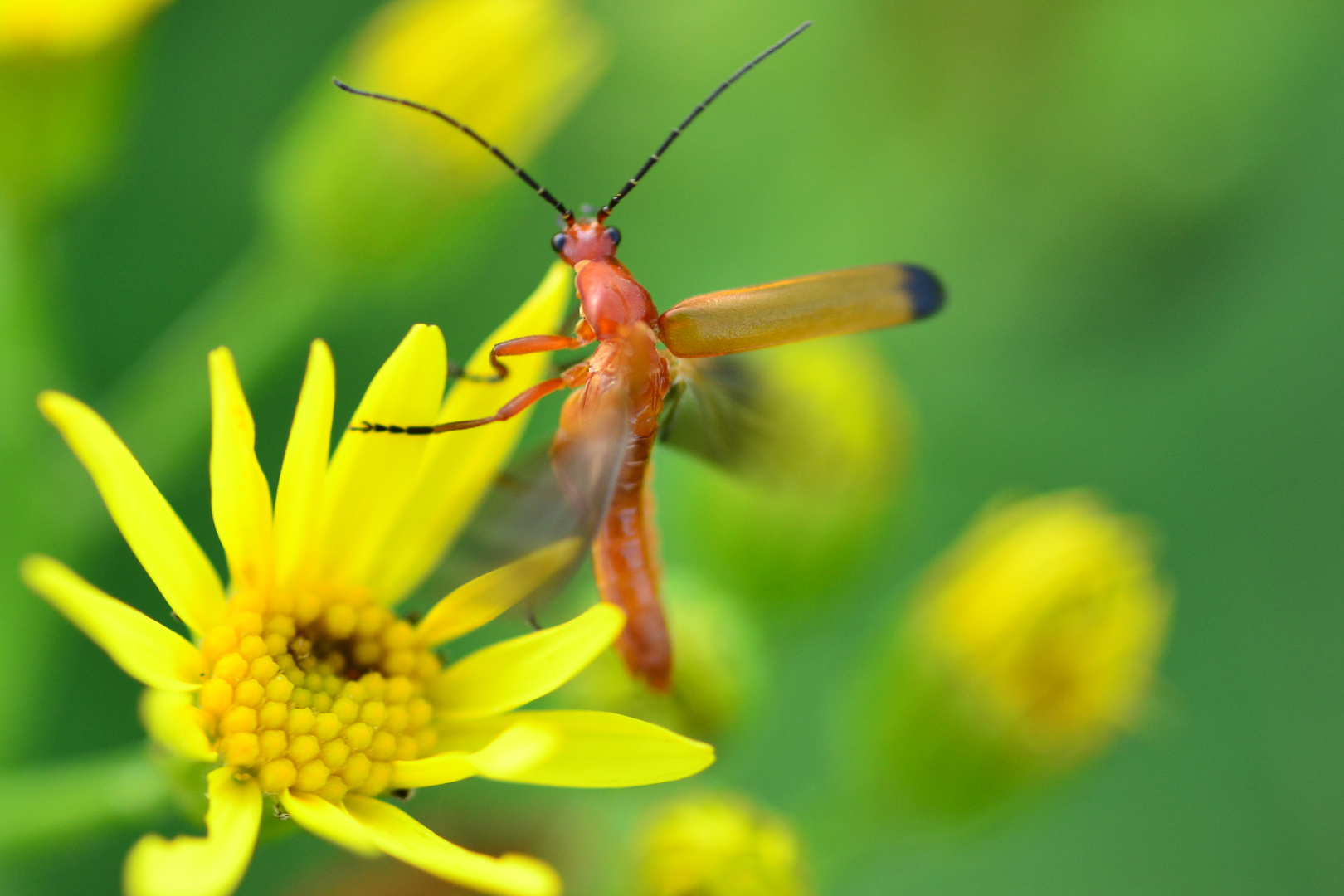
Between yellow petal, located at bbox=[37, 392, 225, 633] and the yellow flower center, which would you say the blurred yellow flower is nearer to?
the yellow flower center

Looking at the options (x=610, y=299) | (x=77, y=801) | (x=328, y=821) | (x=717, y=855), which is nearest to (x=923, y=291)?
(x=610, y=299)

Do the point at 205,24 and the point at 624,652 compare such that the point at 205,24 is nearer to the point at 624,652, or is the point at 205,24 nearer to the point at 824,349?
the point at 824,349

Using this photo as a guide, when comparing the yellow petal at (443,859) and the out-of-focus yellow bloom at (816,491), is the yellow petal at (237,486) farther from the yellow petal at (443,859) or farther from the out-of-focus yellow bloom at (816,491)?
the out-of-focus yellow bloom at (816,491)

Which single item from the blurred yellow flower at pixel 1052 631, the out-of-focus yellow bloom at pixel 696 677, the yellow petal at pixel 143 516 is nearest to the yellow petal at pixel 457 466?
the yellow petal at pixel 143 516

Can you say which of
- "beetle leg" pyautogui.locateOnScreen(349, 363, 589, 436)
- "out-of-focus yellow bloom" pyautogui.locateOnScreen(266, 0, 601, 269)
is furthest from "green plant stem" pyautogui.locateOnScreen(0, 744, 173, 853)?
"out-of-focus yellow bloom" pyautogui.locateOnScreen(266, 0, 601, 269)

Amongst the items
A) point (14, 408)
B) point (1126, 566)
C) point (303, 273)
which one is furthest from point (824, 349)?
point (14, 408)

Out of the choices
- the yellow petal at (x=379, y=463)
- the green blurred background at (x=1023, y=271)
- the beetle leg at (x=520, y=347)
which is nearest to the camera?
the yellow petal at (x=379, y=463)

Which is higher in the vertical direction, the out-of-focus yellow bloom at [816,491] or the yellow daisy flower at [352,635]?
the out-of-focus yellow bloom at [816,491]
